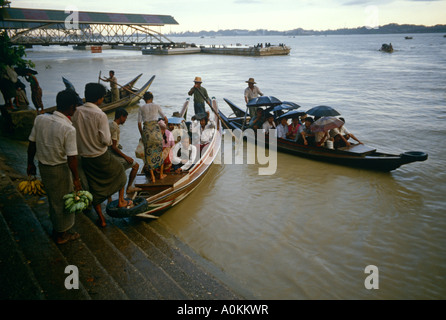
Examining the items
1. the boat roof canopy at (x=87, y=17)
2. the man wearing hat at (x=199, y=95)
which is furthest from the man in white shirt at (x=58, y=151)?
the boat roof canopy at (x=87, y=17)

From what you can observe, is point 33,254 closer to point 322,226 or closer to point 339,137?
point 322,226

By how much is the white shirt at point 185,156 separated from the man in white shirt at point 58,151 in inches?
100

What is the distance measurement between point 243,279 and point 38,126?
3107 mm

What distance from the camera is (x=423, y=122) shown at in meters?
12.2

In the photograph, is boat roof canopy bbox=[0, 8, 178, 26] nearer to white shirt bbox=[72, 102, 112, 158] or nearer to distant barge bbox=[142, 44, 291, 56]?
distant barge bbox=[142, 44, 291, 56]

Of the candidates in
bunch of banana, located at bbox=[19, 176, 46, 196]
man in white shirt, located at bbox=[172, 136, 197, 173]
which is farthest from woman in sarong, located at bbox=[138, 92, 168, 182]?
bunch of banana, located at bbox=[19, 176, 46, 196]

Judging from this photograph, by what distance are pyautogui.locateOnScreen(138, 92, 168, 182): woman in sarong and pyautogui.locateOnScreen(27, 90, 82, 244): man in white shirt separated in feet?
5.42

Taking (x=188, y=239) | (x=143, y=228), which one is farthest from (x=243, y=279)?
(x=143, y=228)

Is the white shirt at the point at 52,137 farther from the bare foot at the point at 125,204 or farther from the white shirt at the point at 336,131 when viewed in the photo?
the white shirt at the point at 336,131

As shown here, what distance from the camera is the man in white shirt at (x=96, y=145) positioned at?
3439mm

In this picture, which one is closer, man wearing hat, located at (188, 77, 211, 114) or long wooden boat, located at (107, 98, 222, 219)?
long wooden boat, located at (107, 98, 222, 219)

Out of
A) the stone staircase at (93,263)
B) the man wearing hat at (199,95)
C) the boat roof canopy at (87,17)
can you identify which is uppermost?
the boat roof canopy at (87,17)

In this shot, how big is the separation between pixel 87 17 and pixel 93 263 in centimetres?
4280

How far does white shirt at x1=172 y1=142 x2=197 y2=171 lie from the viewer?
18.6 feet
